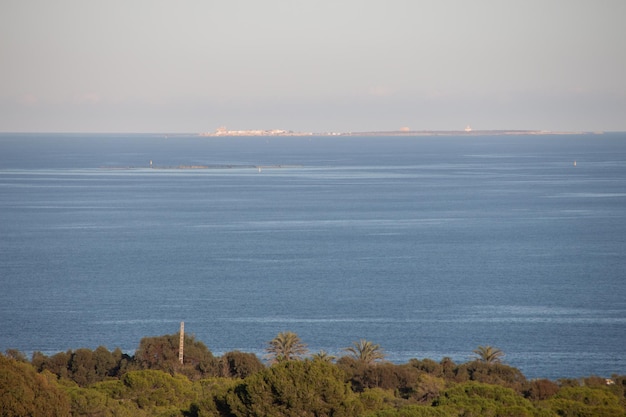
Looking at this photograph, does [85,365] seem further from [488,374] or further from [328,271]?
[328,271]

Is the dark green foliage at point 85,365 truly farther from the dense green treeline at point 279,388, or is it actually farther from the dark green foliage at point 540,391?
the dark green foliage at point 540,391

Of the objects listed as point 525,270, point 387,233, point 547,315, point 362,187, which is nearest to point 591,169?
point 362,187

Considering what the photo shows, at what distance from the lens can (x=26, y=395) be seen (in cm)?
2127

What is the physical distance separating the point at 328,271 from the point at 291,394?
161 ft

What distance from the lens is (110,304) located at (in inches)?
2271

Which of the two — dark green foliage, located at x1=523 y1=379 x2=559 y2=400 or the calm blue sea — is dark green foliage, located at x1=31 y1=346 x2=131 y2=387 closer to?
the calm blue sea

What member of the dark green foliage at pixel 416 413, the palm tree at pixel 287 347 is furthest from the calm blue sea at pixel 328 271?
the dark green foliage at pixel 416 413

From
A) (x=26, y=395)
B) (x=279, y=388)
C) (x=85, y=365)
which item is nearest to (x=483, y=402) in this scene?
(x=279, y=388)

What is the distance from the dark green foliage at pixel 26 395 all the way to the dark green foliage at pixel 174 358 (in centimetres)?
1183

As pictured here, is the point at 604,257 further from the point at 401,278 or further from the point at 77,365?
the point at 77,365

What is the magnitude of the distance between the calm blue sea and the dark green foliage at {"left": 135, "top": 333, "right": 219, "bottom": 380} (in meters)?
8.20

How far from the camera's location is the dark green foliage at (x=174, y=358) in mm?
34938

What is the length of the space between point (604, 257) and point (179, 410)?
194 ft

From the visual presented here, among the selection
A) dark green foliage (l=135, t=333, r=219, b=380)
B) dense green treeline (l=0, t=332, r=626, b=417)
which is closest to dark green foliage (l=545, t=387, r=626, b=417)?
dense green treeline (l=0, t=332, r=626, b=417)
